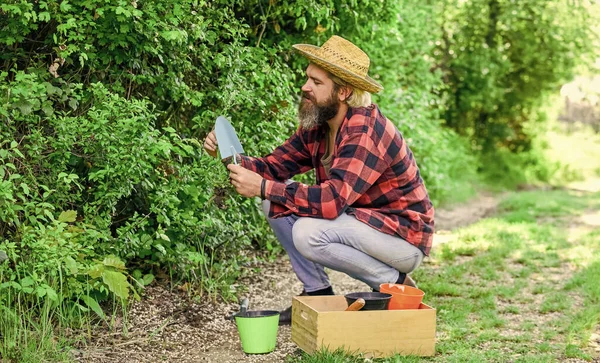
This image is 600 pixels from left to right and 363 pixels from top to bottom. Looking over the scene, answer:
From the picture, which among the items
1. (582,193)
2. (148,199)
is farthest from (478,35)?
(148,199)

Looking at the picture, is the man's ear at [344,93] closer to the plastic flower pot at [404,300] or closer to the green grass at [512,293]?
the plastic flower pot at [404,300]

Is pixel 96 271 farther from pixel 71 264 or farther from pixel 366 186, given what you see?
pixel 366 186

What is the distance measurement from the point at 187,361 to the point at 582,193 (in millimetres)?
10686

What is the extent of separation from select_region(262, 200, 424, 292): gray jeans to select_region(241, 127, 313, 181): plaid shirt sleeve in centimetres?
39

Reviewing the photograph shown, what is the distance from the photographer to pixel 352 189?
12.3 ft

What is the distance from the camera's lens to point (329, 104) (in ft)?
12.9

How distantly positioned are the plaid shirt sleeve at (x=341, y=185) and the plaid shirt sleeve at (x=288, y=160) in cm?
47

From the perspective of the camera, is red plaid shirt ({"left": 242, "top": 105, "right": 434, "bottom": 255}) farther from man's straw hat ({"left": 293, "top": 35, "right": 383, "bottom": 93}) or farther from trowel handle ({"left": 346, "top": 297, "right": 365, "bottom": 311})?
trowel handle ({"left": 346, "top": 297, "right": 365, "bottom": 311})

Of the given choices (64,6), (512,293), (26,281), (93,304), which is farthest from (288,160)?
(512,293)

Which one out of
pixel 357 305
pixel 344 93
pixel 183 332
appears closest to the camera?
pixel 357 305

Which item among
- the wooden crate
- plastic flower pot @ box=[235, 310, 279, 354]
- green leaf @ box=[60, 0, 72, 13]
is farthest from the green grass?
green leaf @ box=[60, 0, 72, 13]

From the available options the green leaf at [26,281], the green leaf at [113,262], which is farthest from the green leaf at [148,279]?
the green leaf at [26,281]

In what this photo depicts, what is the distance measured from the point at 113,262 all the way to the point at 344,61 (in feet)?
4.76

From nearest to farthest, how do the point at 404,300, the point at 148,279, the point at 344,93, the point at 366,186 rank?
the point at 404,300
the point at 366,186
the point at 344,93
the point at 148,279
